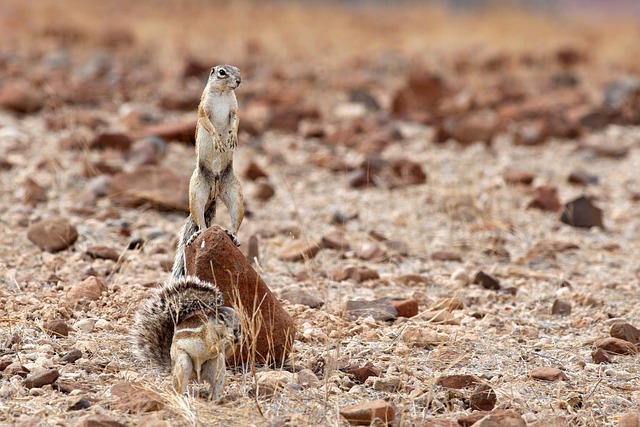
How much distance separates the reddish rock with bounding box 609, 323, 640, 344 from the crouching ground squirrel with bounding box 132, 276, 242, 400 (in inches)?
90.6

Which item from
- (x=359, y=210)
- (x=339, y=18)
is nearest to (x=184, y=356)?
(x=359, y=210)

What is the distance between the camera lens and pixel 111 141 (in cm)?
1020

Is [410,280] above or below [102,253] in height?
below

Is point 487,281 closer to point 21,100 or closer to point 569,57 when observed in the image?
point 21,100

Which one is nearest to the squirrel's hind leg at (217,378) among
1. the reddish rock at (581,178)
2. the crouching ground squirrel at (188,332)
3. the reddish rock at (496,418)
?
the crouching ground squirrel at (188,332)

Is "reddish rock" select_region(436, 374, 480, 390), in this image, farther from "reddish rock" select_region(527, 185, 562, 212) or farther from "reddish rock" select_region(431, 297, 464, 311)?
"reddish rock" select_region(527, 185, 562, 212)

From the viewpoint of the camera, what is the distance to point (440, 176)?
33.4ft

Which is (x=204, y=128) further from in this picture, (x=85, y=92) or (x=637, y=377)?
(x=85, y=92)

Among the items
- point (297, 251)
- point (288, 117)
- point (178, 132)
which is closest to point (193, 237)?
point (297, 251)

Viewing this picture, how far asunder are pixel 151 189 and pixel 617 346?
437 cm

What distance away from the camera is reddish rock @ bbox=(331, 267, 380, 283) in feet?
22.4

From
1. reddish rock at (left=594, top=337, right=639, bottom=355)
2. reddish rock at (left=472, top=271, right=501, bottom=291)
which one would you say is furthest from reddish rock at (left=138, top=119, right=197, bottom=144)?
reddish rock at (left=594, top=337, right=639, bottom=355)

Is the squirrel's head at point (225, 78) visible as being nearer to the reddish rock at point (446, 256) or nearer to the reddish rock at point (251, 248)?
the reddish rock at point (251, 248)

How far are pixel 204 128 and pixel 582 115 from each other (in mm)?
9065
